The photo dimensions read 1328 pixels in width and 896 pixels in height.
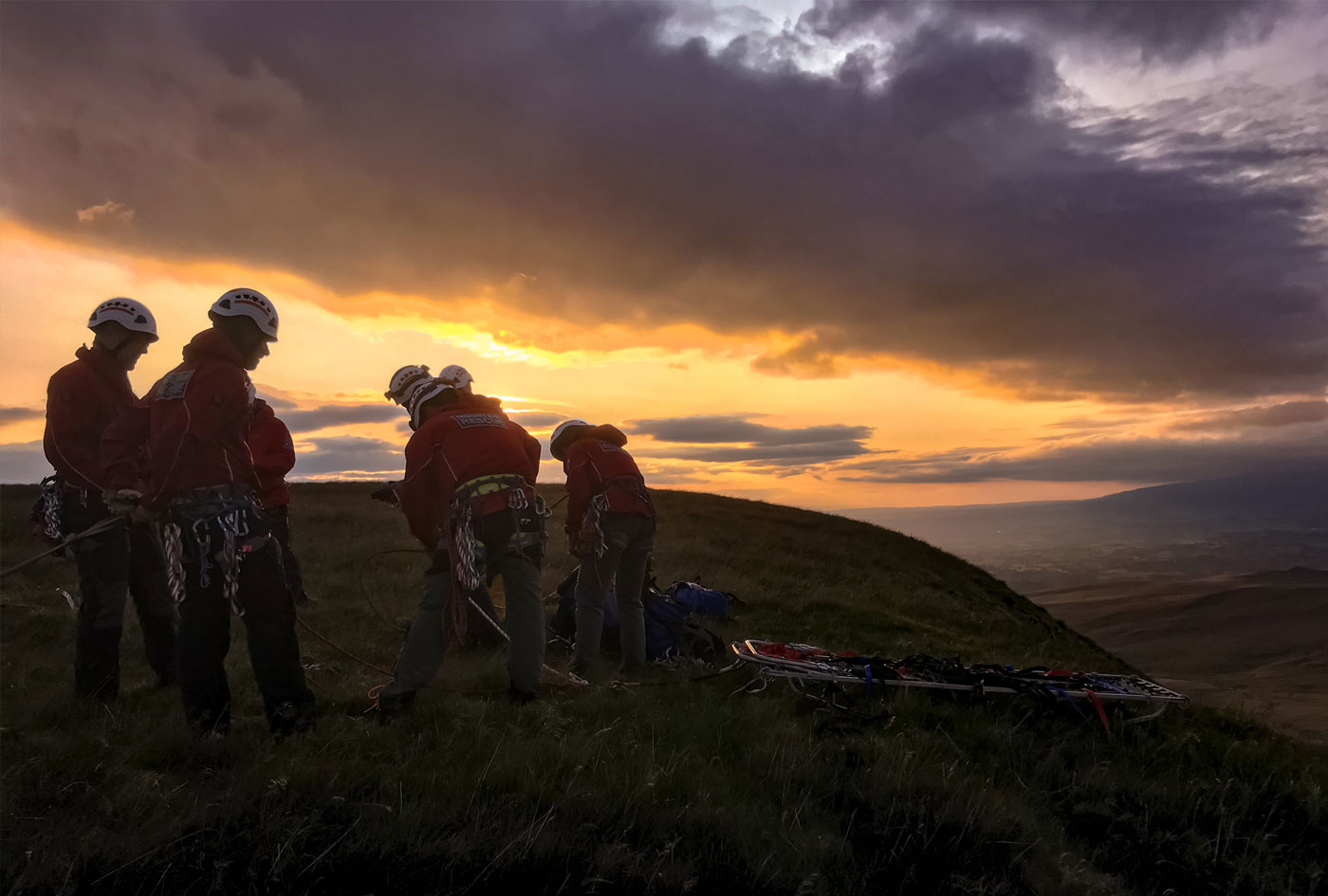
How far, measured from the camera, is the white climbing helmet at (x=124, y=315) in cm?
661

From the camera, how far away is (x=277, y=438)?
7562 millimetres

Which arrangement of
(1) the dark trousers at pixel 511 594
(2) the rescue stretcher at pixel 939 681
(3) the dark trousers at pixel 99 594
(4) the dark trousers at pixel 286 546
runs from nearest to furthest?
1. (1) the dark trousers at pixel 511 594
2. (3) the dark trousers at pixel 99 594
3. (2) the rescue stretcher at pixel 939 681
4. (4) the dark trousers at pixel 286 546

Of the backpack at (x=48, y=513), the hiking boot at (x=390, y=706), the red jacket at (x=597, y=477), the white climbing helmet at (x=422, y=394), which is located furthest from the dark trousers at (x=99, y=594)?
the red jacket at (x=597, y=477)

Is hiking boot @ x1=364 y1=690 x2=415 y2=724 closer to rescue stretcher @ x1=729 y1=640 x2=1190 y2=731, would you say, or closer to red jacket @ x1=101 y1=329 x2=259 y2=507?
red jacket @ x1=101 y1=329 x2=259 y2=507

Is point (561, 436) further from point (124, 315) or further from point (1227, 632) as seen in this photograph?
point (1227, 632)

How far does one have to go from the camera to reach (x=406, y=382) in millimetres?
7199

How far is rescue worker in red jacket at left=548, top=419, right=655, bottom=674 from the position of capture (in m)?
7.99

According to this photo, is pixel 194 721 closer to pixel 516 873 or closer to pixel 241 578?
pixel 241 578

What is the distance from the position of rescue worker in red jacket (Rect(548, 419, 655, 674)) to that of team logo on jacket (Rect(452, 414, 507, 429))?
1.59 m

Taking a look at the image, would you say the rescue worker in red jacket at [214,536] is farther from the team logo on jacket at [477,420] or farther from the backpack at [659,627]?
the backpack at [659,627]

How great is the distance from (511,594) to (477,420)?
5.03 feet

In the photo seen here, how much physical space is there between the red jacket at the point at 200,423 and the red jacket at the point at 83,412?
1.63 m

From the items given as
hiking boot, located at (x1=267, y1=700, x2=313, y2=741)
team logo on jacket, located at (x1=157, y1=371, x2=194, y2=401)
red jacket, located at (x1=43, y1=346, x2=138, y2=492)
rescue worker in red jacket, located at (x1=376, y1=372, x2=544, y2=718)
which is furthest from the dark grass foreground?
team logo on jacket, located at (x1=157, y1=371, x2=194, y2=401)

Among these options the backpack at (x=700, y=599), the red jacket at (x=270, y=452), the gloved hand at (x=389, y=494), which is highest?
the red jacket at (x=270, y=452)
